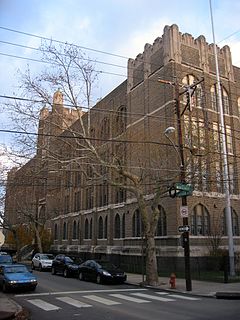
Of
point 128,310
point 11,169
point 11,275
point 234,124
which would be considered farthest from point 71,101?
point 234,124

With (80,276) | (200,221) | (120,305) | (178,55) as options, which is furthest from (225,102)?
Result: (120,305)

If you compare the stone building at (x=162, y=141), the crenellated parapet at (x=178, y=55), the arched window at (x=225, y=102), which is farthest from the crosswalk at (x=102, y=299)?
the arched window at (x=225, y=102)

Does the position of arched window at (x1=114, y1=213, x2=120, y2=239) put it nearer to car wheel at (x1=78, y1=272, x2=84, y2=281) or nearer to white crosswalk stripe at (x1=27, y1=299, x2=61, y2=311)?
car wheel at (x1=78, y1=272, x2=84, y2=281)

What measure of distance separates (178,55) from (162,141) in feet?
29.1

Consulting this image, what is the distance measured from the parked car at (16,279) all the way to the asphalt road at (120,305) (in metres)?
0.39

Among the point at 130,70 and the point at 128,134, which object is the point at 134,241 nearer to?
the point at 128,134

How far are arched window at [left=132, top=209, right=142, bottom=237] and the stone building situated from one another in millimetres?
95

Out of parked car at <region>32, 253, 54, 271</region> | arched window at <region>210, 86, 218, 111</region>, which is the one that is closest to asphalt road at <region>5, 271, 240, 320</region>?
parked car at <region>32, 253, 54, 271</region>

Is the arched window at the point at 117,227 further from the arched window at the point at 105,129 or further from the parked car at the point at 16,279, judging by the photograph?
the parked car at the point at 16,279

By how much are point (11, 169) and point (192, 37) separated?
70.8 feet

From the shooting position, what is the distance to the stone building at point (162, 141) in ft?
83.3

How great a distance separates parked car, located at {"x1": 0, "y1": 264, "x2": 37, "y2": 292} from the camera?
57.9 ft

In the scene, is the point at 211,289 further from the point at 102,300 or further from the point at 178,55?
the point at 178,55

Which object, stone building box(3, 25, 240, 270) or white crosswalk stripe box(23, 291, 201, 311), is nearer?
white crosswalk stripe box(23, 291, 201, 311)
